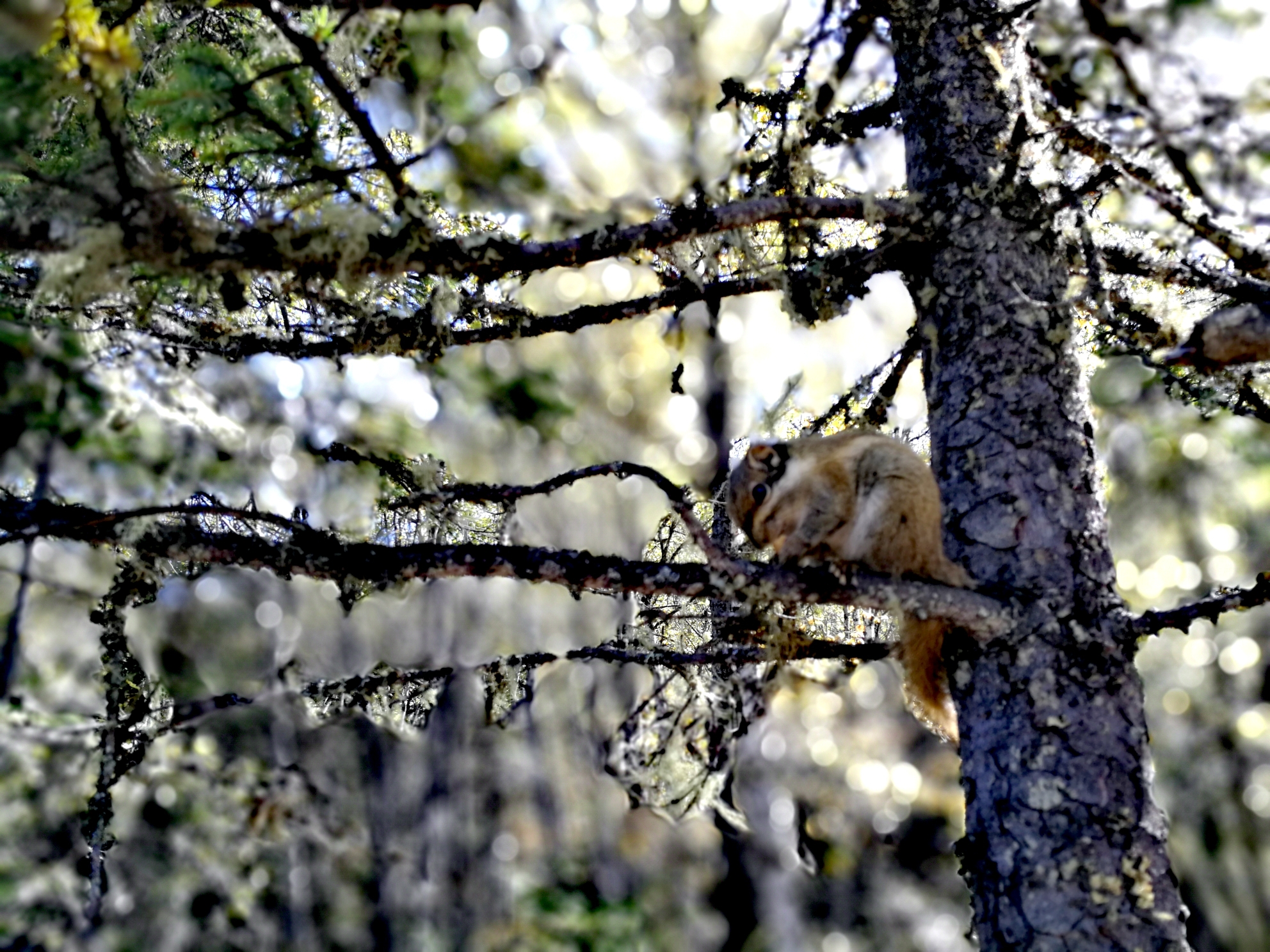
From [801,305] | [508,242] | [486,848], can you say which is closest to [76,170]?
[508,242]

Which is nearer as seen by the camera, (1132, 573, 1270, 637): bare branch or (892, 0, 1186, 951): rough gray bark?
(892, 0, 1186, 951): rough gray bark

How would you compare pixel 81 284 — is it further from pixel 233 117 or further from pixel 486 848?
pixel 486 848

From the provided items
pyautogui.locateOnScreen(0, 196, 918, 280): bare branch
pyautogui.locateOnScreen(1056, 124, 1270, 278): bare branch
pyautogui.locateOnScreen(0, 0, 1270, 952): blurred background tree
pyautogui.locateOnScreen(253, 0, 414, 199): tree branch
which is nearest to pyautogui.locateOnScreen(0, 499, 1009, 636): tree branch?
pyautogui.locateOnScreen(0, 0, 1270, 952): blurred background tree

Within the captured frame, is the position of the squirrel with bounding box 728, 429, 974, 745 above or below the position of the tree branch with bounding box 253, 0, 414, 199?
below

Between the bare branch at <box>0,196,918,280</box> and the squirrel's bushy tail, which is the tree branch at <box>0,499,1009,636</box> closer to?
A: the squirrel's bushy tail

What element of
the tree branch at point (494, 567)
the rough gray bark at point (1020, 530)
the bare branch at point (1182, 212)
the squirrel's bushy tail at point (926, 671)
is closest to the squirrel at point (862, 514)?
the squirrel's bushy tail at point (926, 671)

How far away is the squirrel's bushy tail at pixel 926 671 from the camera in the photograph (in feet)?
8.98

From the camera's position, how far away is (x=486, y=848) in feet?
13.8

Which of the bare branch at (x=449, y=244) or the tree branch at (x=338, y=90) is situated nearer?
the tree branch at (x=338, y=90)

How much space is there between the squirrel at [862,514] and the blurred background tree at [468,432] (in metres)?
0.21

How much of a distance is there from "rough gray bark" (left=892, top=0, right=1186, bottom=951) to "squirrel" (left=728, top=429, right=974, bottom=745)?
0.86 ft

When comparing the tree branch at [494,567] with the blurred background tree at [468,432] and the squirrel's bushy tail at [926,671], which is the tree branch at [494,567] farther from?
the squirrel's bushy tail at [926,671]

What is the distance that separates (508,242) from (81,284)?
3.14ft

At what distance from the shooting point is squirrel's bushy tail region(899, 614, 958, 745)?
2738 mm
